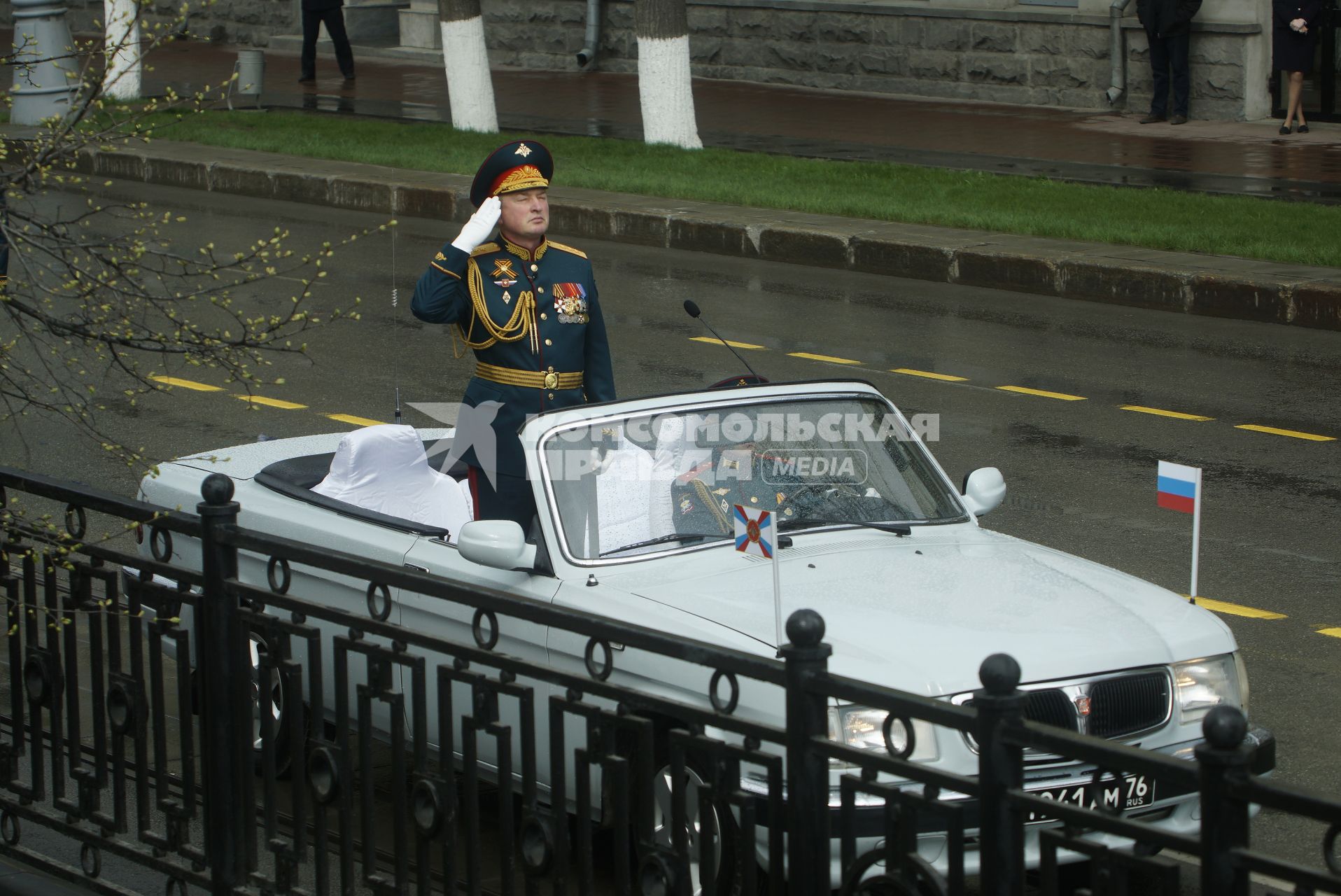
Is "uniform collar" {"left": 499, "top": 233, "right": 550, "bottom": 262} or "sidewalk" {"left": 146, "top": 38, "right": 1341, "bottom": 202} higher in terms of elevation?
"uniform collar" {"left": 499, "top": 233, "right": 550, "bottom": 262}

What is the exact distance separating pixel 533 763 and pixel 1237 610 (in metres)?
4.21

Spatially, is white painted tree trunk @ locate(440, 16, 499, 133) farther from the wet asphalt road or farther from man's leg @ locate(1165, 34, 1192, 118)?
man's leg @ locate(1165, 34, 1192, 118)

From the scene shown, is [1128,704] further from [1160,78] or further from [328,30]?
[328,30]

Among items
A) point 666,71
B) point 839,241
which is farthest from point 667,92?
point 839,241

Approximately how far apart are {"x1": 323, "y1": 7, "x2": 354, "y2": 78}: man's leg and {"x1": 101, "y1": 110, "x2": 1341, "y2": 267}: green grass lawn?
6.65 metres

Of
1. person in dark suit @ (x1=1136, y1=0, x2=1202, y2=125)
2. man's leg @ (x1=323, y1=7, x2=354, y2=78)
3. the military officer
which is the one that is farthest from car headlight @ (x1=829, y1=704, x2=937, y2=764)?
man's leg @ (x1=323, y1=7, x2=354, y2=78)

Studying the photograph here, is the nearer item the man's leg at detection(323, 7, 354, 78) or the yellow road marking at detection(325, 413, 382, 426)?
the yellow road marking at detection(325, 413, 382, 426)

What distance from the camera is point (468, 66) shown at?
21.8m

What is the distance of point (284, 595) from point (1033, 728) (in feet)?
6.11

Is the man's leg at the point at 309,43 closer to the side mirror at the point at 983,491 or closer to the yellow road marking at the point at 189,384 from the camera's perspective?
the yellow road marking at the point at 189,384

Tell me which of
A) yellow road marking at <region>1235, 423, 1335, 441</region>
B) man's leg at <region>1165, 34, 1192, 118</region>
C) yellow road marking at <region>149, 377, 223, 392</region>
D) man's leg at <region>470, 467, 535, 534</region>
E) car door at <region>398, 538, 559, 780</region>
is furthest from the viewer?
man's leg at <region>1165, 34, 1192, 118</region>

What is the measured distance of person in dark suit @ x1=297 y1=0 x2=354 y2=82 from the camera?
96.9ft

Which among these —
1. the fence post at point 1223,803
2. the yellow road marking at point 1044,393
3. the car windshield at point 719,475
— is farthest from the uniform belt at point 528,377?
the yellow road marking at point 1044,393

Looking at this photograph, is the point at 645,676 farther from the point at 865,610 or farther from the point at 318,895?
the point at 318,895
